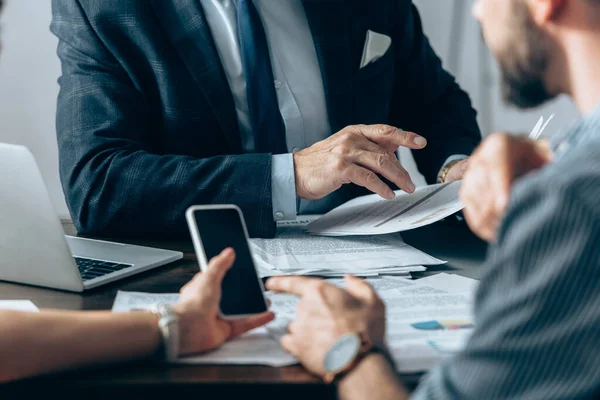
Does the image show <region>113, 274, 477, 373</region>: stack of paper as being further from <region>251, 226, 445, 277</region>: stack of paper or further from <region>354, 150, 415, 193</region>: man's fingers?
<region>354, 150, 415, 193</region>: man's fingers

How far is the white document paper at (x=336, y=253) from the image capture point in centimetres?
104

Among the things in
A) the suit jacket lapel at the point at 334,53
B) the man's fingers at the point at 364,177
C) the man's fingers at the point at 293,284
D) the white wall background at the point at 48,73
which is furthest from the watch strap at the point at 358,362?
the white wall background at the point at 48,73

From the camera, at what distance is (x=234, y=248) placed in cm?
85

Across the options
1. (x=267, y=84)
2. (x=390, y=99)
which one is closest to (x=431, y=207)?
(x=267, y=84)

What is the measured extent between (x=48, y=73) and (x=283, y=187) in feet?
4.83

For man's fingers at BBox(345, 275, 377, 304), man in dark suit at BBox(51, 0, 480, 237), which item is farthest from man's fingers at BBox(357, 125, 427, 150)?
man's fingers at BBox(345, 275, 377, 304)

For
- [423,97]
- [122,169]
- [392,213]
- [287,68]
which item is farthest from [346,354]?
[423,97]

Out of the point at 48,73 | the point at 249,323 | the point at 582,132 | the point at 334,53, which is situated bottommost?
the point at 48,73

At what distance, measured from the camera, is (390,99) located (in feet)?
5.97

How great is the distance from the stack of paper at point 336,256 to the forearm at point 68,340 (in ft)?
1.01

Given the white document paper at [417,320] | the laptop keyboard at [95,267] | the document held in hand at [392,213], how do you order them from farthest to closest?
the document held in hand at [392,213]
the laptop keyboard at [95,267]
the white document paper at [417,320]

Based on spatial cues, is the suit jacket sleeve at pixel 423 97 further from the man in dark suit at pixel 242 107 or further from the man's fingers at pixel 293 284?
the man's fingers at pixel 293 284

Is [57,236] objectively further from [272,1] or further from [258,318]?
[272,1]

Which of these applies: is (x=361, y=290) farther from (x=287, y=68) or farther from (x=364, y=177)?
(x=287, y=68)
